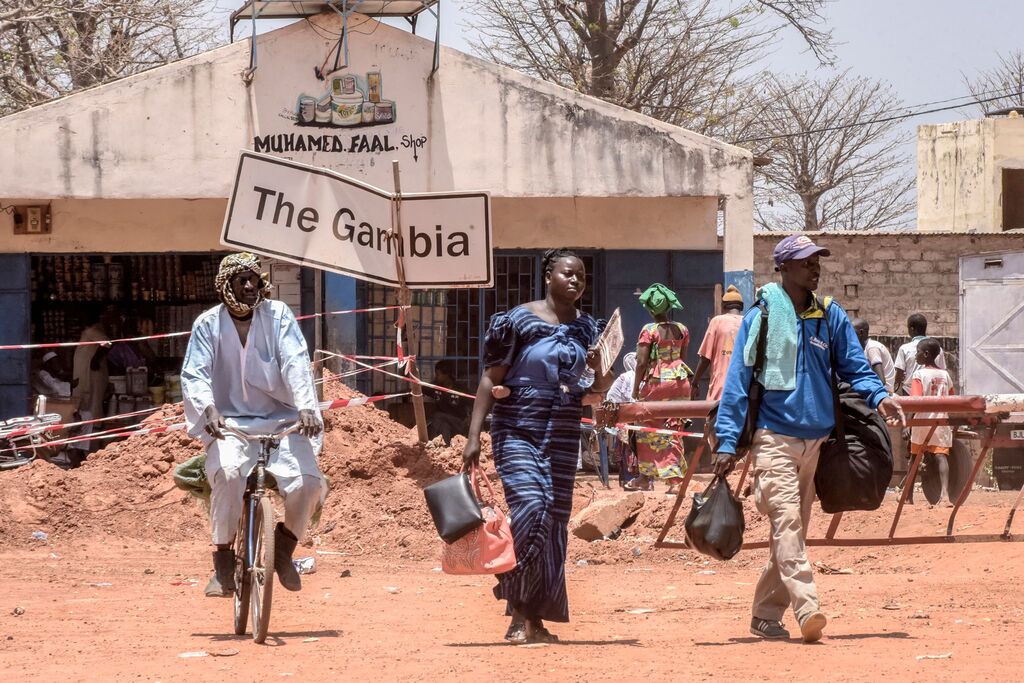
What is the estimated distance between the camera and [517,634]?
21.7ft

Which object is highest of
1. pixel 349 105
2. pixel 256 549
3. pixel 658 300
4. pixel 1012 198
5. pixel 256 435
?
pixel 349 105

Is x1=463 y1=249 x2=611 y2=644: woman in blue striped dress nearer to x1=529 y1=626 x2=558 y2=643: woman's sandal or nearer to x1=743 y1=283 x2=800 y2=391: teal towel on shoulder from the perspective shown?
x1=529 y1=626 x2=558 y2=643: woman's sandal

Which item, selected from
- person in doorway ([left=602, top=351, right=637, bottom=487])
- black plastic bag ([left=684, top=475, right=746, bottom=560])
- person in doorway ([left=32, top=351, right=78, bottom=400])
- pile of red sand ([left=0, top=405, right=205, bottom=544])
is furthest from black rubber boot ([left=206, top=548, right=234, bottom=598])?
person in doorway ([left=32, top=351, right=78, bottom=400])

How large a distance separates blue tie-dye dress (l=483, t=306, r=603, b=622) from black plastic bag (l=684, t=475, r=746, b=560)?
595 millimetres

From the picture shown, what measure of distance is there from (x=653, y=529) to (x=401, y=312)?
9.01 feet

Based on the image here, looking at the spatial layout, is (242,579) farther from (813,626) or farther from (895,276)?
(895,276)

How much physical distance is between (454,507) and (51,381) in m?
11.3

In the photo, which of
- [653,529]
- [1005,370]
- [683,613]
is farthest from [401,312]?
[1005,370]

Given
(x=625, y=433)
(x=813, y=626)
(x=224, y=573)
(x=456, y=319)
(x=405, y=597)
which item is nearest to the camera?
(x=813, y=626)

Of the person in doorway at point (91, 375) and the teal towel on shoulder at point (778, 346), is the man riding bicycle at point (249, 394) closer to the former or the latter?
the teal towel on shoulder at point (778, 346)

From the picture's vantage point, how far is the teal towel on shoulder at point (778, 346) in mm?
6332

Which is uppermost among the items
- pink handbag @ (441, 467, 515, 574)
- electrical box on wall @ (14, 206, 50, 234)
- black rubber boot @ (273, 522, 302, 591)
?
electrical box on wall @ (14, 206, 50, 234)

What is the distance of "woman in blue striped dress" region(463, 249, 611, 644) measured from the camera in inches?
257

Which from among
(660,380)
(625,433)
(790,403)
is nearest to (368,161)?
(625,433)
